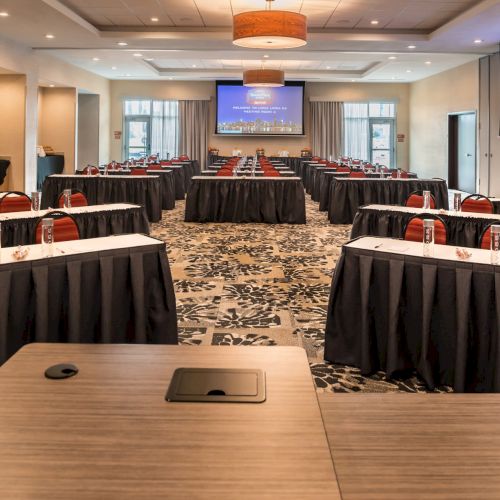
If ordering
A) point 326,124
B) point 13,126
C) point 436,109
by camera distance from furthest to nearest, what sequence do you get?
point 326,124 < point 436,109 < point 13,126

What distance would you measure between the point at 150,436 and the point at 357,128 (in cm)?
2393

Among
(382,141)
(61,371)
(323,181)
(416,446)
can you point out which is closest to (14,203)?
(61,371)

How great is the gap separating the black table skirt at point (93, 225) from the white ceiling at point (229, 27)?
5297mm

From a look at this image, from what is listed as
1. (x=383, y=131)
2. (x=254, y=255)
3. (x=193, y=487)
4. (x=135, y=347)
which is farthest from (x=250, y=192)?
(x=383, y=131)

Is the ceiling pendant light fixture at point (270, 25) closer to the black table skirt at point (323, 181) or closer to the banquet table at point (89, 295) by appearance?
the black table skirt at point (323, 181)

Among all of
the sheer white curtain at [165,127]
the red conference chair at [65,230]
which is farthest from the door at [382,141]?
the red conference chair at [65,230]

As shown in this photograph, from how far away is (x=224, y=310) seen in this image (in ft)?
17.7

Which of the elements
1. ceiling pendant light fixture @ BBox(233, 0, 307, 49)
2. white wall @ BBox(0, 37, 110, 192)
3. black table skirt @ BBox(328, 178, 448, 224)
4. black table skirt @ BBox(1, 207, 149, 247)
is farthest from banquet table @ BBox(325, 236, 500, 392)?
white wall @ BBox(0, 37, 110, 192)

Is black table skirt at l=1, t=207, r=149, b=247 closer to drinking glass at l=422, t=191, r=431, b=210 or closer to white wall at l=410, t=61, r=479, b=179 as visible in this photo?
drinking glass at l=422, t=191, r=431, b=210

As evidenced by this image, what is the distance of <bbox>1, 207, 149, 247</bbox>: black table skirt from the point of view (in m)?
5.61

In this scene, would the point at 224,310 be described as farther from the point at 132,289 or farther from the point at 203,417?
the point at 203,417

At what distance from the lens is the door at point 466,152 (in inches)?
708

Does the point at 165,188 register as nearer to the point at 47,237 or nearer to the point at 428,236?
the point at 47,237

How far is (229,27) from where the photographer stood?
1277cm
